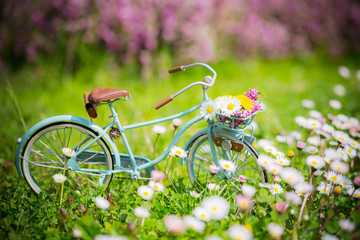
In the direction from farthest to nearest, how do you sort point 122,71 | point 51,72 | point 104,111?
point 122,71 < point 51,72 < point 104,111

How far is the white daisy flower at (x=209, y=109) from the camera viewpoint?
172 cm

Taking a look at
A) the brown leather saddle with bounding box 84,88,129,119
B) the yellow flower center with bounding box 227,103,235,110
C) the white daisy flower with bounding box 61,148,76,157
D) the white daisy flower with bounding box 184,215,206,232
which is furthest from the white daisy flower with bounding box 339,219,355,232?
the white daisy flower with bounding box 61,148,76,157

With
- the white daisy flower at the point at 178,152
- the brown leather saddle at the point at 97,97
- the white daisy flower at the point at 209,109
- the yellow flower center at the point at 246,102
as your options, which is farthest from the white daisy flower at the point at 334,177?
the brown leather saddle at the point at 97,97

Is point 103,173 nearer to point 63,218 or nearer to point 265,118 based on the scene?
point 63,218

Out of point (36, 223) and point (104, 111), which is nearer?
point (36, 223)

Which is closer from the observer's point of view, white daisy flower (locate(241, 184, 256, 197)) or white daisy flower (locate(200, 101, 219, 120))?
white daisy flower (locate(241, 184, 256, 197))

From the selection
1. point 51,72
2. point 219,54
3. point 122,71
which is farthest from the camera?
point 219,54

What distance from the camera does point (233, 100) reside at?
1.68 m

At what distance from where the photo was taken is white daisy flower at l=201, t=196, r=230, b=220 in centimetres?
141

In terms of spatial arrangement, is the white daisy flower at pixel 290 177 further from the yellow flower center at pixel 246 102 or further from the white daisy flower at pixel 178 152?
the white daisy flower at pixel 178 152

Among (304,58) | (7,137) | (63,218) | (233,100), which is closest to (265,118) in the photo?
(233,100)

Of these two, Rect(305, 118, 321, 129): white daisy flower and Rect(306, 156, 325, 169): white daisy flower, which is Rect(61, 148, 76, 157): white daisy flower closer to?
Rect(306, 156, 325, 169): white daisy flower

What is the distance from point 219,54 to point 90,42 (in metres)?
3.06

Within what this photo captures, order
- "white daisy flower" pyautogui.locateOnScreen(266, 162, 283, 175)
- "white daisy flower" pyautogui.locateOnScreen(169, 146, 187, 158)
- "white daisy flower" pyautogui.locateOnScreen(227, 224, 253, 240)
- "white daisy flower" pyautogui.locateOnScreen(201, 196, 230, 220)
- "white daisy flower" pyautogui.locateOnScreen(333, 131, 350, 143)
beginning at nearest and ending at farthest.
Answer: "white daisy flower" pyautogui.locateOnScreen(227, 224, 253, 240) < "white daisy flower" pyautogui.locateOnScreen(201, 196, 230, 220) < "white daisy flower" pyautogui.locateOnScreen(266, 162, 283, 175) < "white daisy flower" pyautogui.locateOnScreen(169, 146, 187, 158) < "white daisy flower" pyautogui.locateOnScreen(333, 131, 350, 143)
